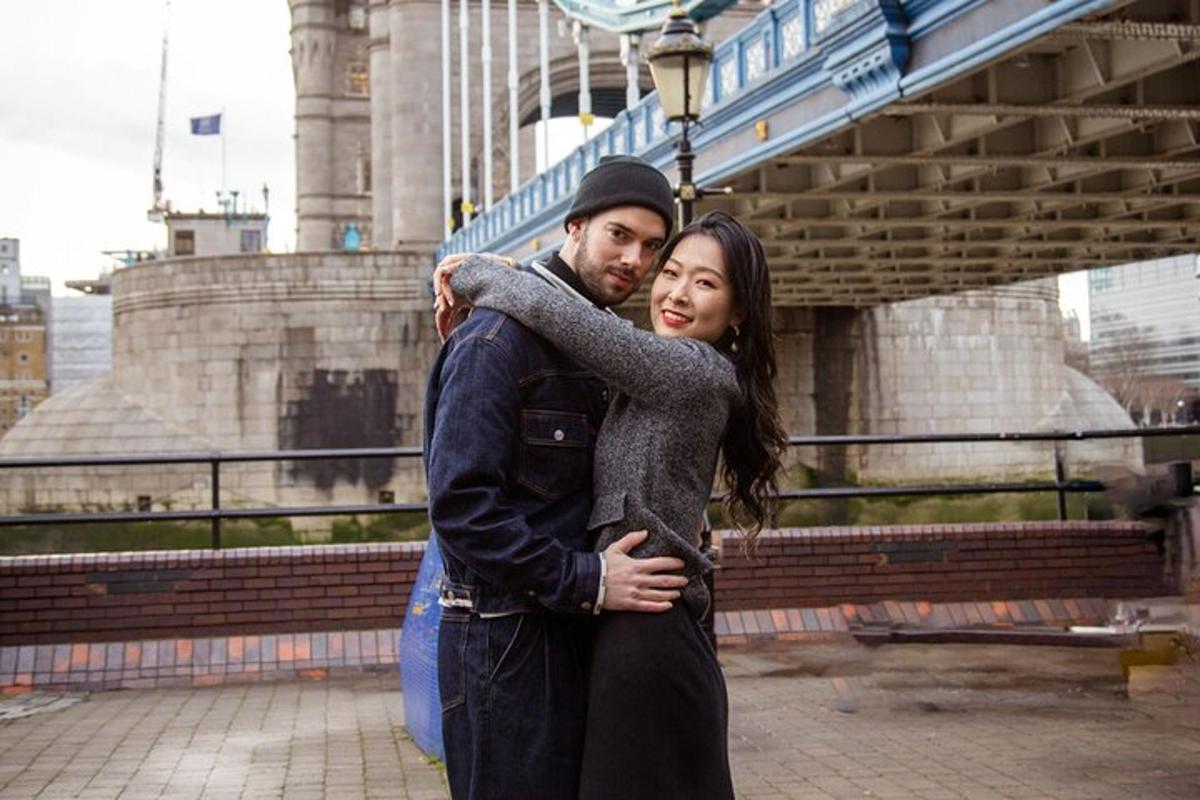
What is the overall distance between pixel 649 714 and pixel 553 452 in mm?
564

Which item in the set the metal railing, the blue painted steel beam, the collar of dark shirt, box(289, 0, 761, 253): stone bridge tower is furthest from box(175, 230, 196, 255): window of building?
the collar of dark shirt

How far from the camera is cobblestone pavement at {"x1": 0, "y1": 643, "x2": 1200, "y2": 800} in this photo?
22.2 ft

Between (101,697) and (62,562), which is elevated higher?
(62,562)

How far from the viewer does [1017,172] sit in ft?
71.7

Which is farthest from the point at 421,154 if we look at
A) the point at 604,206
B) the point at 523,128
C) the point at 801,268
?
the point at 604,206

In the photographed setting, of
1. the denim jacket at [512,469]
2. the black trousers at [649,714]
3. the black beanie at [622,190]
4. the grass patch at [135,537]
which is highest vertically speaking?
the black beanie at [622,190]

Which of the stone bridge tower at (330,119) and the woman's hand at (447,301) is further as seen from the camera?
the stone bridge tower at (330,119)

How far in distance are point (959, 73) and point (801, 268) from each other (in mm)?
18906

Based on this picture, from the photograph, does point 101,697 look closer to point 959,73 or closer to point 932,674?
point 932,674

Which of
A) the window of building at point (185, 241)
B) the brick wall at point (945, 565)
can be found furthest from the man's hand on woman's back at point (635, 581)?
the window of building at point (185, 241)

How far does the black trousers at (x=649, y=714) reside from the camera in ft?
10.7

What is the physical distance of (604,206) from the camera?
140 inches

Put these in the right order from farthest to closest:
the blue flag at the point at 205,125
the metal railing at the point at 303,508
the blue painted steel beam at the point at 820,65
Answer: the blue flag at the point at 205,125
the blue painted steel beam at the point at 820,65
the metal railing at the point at 303,508

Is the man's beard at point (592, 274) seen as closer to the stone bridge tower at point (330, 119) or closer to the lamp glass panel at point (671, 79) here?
the lamp glass panel at point (671, 79)
